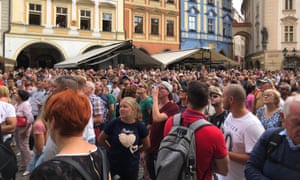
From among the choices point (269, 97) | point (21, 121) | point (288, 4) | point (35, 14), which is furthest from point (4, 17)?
point (288, 4)

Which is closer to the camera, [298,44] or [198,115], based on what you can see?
[198,115]

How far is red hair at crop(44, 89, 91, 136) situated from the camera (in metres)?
2.19

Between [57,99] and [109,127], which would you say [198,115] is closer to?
[57,99]

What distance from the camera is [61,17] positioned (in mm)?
27094

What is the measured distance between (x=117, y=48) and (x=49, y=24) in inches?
320

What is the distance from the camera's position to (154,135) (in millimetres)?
4762

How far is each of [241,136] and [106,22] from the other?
27.1m

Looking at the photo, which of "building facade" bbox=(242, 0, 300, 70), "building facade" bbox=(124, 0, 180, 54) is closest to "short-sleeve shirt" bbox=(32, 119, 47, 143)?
"building facade" bbox=(124, 0, 180, 54)

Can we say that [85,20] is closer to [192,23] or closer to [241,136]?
[192,23]

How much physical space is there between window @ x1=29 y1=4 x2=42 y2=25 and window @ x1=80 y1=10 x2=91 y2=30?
3398 mm

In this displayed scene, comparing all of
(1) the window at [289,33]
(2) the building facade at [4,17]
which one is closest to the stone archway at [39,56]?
(2) the building facade at [4,17]

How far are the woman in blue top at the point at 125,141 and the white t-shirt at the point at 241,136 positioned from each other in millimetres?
1325

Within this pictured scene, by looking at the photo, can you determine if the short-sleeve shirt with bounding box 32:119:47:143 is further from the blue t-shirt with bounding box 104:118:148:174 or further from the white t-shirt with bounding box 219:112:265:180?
the white t-shirt with bounding box 219:112:265:180

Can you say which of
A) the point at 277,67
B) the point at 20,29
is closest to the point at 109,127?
the point at 20,29
